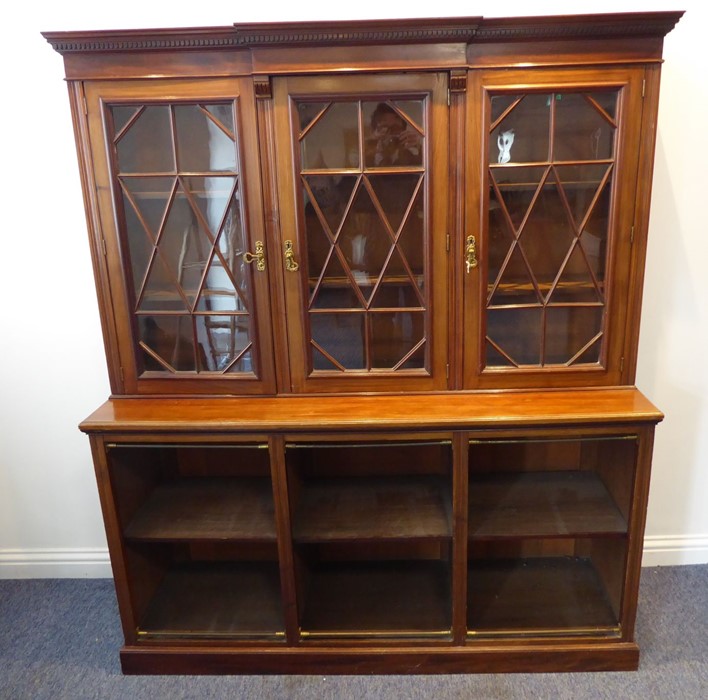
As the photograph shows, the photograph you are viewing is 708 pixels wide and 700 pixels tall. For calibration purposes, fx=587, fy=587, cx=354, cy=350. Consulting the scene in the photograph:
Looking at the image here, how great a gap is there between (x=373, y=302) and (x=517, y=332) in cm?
46

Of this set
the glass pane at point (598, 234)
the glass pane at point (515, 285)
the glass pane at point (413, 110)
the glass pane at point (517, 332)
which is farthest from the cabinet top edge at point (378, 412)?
the glass pane at point (413, 110)

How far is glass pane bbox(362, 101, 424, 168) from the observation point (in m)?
1.65

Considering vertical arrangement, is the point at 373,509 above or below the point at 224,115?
below

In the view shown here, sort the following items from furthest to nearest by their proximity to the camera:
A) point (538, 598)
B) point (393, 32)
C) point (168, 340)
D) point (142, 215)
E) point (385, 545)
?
point (385, 545)
point (538, 598)
point (168, 340)
point (142, 215)
point (393, 32)

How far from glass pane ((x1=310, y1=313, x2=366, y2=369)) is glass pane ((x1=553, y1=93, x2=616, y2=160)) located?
0.75 m

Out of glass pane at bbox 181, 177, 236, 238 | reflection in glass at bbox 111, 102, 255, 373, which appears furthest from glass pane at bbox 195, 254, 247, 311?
glass pane at bbox 181, 177, 236, 238

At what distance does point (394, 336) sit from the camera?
183 cm

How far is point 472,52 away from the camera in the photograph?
5.26 ft

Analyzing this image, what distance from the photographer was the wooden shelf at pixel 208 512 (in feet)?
6.09

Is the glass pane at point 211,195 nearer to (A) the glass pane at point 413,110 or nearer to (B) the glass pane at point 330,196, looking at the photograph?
(B) the glass pane at point 330,196

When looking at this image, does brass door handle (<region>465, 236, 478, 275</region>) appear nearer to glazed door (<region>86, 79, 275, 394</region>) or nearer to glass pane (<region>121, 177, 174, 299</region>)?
glazed door (<region>86, 79, 275, 394</region>)

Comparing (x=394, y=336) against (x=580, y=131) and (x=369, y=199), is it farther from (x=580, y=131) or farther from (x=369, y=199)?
(x=580, y=131)

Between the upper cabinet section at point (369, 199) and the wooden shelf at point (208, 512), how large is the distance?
405 millimetres

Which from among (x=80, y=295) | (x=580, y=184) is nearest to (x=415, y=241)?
(x=580, y=184)
